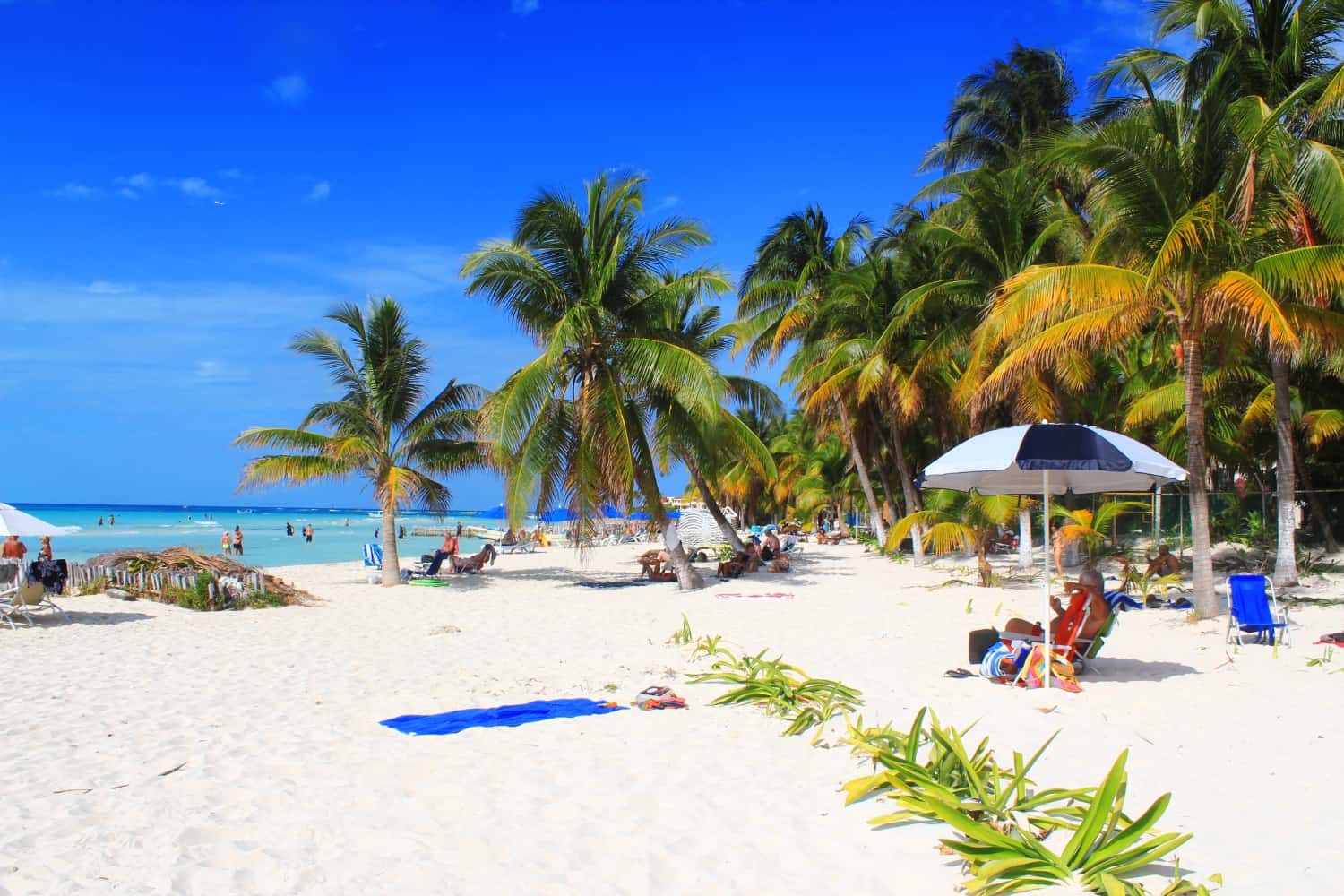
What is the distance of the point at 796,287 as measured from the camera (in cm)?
2388

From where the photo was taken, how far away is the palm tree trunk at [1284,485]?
1155cm

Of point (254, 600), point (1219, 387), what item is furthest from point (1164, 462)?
point (1219, 387)

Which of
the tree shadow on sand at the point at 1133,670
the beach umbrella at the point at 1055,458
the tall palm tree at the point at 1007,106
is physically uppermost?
the tall palm tree at the point at 1007,106

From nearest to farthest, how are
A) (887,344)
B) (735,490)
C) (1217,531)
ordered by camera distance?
(1217,531) < (887,344) < (735,490)

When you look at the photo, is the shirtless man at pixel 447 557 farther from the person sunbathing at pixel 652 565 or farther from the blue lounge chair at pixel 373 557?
the person sunbathing at pixel 652 565

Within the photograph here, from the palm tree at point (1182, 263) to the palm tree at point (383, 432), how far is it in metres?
11.5

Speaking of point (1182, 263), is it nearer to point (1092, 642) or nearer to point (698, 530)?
point (1092, 642)

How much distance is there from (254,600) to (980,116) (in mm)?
22705

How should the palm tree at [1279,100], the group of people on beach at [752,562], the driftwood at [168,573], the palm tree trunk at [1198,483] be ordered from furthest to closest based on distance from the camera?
the group of people on beach at [752,562] < the driftwood at [168,573] < the palm tree trunk at [1198,483] < the palm tree at [1279,100]

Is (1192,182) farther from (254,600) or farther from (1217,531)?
(254,600)

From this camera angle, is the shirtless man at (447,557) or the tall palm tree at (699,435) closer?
the tall palm tree at (699,435)

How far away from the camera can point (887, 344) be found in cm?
2078

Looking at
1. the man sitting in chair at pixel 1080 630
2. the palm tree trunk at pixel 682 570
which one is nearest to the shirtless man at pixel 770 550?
the palm tree trunk at pixel 682 570

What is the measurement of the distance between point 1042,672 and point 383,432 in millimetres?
14237
